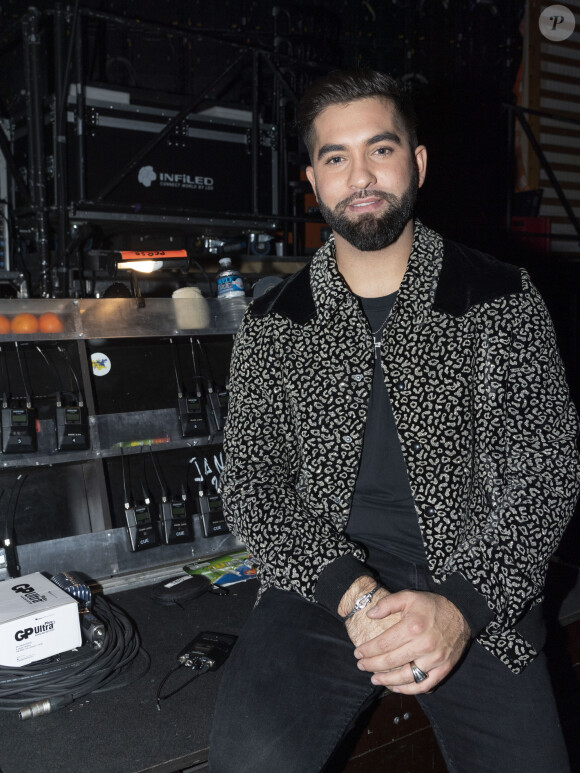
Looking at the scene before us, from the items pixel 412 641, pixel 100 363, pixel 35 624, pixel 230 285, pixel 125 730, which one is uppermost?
pixel 230 285

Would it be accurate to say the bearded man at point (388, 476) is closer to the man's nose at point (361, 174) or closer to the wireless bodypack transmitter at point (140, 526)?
the man's nose at point (361, 174)

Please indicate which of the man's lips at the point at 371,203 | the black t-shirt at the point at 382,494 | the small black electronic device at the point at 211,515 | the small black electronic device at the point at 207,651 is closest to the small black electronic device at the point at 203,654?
the small black electronic device at the point at 207,651

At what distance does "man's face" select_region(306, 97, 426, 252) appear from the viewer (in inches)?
67.9

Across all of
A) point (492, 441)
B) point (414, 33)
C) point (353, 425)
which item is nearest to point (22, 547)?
point (353, 425)

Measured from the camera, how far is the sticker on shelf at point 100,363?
8.71 feet

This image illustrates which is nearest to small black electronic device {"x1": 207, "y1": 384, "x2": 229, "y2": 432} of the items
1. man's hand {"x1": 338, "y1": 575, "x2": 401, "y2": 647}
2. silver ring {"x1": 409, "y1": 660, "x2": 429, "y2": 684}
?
man's hand {"x1": 338, "y1": 575, "x2": 401, "y2": 647}

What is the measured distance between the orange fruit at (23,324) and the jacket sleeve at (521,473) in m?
1.37

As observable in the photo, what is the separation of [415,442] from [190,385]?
54.4 inches

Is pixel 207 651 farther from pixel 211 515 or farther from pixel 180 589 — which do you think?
pixel 211 515

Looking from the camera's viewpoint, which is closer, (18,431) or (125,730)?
(125,730)

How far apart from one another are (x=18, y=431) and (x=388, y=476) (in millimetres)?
1142

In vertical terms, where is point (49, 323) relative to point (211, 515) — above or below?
above

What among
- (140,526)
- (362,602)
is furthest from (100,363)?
(362,602)

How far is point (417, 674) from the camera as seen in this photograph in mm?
1304
